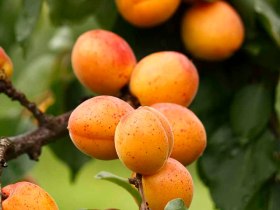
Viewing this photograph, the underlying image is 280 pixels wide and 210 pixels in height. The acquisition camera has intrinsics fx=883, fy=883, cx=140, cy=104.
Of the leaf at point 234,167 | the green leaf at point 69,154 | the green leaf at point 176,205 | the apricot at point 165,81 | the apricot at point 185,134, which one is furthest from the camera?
the green leaf at point 69,154

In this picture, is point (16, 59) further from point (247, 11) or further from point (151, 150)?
point (151, 150)

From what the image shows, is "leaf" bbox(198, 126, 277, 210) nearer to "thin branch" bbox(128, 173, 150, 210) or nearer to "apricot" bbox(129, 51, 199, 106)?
"apricot" bbox(129, 51, 199, 106)

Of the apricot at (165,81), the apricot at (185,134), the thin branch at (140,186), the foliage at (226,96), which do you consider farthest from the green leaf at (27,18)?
the thin branch at (140,186)

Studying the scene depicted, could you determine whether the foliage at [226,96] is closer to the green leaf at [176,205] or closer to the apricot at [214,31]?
the apricot at [214,31]

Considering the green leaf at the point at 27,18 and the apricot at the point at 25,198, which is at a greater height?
the apricot at the point at 25,198

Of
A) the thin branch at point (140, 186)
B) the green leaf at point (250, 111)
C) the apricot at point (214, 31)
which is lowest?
the green leaf at point (250, 111)

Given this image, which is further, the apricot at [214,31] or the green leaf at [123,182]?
the apricot at [214,31]

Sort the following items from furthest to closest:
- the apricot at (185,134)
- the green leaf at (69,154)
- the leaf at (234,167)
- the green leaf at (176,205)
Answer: the green leaf at (69,154) → the leaf at (234,167) → the apricot at (185,134) → the green leaf at (176,205)
